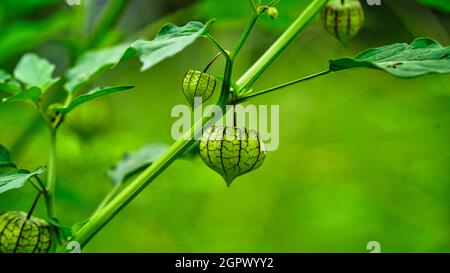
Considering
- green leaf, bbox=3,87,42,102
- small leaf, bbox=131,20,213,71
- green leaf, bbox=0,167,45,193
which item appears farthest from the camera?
green leaf, bbox=3,87,42,102

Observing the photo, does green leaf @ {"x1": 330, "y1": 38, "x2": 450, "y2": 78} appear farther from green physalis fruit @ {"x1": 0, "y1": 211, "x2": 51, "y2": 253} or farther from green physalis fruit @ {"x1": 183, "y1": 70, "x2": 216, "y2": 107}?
green physalis fruit @ {"x1": 0, "y1": 211, "x2": 51, "y2": 253}

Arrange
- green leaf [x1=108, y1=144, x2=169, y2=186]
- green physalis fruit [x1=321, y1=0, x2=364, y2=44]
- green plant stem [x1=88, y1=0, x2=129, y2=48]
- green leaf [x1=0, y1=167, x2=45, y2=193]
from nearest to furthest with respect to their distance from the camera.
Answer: green leaf [x1=0, y1=167, x2=45, y2=193] → green physalis fruit [x1=321, y1=0, x2=364, y2=44] → green leaf [x1=108, y1=144, x2=169, y2=186] → green plant stem [x1=88, y1=0, x2=129, y2=48]

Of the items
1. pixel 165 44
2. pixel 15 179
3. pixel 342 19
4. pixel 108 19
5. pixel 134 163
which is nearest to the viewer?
pixel 165 44

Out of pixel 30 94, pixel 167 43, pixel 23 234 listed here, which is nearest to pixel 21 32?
pixel 30 94

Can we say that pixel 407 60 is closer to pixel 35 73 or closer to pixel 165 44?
pixel 165 44

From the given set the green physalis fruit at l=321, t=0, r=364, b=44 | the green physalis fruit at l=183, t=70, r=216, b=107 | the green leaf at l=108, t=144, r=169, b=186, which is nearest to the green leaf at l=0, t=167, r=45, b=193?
the green physalis fruit at l=183, t=70, r=216, b=107

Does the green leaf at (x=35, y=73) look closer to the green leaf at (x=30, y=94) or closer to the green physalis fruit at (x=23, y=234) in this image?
the green leaf at (x=30, y=94)

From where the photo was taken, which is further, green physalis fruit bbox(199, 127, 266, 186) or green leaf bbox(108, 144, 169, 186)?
green leaf bbox(108, 144, 169, 186)
